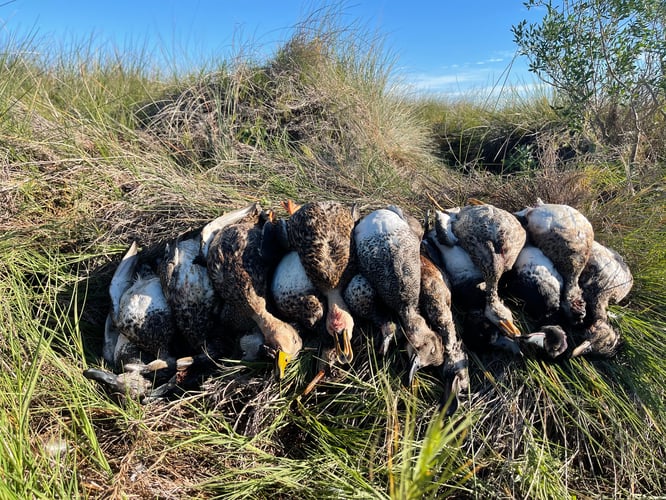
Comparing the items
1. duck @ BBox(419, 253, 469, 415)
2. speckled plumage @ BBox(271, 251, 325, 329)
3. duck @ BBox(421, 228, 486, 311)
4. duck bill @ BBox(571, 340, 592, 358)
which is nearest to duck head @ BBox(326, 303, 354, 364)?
speckled plumage @ BBox(271, 251, 325, 329)

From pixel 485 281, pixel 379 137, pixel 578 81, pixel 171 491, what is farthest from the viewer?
pixel 379 137

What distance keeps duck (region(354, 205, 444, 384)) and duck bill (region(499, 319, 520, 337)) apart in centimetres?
33

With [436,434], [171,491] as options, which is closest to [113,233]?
[171,491]

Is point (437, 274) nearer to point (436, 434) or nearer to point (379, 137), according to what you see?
point (436, 434)

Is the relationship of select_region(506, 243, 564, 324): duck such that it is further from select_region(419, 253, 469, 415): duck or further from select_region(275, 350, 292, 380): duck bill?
select_region(275, 350, 292, 380): duck bill

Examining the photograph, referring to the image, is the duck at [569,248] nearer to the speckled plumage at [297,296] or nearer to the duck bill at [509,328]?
the duck bill at [509,328]

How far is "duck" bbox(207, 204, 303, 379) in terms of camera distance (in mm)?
2334

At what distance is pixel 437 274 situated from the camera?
7.95 ft

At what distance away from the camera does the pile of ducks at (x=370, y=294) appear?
2289 mm

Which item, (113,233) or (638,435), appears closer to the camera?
(638,435)

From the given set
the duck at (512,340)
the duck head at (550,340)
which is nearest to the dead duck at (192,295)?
the duck at (512,340)

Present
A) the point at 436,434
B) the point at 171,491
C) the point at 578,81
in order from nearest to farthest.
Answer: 1. the point at 436,434
2. the point at 171,491
3. the point at 578,81

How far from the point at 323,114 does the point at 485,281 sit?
3.29 m

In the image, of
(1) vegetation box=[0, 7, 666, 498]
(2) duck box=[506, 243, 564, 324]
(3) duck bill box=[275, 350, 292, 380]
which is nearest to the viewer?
(1) vegetation box=[0, 7, 666, 498]
